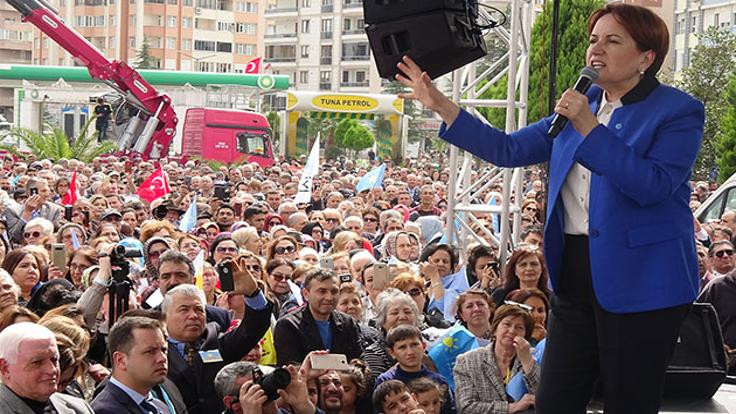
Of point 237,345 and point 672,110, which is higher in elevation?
point 672,110

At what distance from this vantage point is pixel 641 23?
387 centimetres

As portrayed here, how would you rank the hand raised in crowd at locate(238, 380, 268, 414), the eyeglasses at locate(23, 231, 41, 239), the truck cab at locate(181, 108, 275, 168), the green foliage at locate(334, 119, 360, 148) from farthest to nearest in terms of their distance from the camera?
the green foliage at locate(334, 119, 360, 148) → the truck cab at locate(181, 108, 275, 168) → the eyeglasses at locate(23, 231, 41, 239) → the hand raised in crowd at locate(238, 380, 268, 414)

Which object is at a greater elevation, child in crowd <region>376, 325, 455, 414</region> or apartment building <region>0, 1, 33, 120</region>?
apartment building <region>0, 1, 33, 120</region>

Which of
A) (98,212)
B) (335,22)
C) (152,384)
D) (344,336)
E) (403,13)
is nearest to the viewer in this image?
(403,13)

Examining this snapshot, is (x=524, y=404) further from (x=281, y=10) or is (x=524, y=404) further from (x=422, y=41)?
(x=281, y=10)

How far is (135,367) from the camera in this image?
257 inches

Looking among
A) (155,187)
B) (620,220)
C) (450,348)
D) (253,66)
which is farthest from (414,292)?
(253,66)

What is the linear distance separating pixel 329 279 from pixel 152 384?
2.52 m

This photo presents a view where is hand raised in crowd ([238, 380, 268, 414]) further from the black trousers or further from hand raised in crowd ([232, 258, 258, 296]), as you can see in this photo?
the black trousers

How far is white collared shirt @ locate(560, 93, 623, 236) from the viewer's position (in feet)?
13.0

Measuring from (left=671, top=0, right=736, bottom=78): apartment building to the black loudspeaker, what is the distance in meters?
65.9

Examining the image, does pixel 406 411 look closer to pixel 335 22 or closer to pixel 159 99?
pixel 159 99

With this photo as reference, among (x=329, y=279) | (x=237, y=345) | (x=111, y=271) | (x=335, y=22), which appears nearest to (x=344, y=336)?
(x=329, y=279)

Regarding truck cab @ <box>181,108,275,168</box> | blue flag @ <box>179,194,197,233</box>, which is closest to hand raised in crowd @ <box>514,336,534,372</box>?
blue flag @ <box>179,194,197,233</box>
